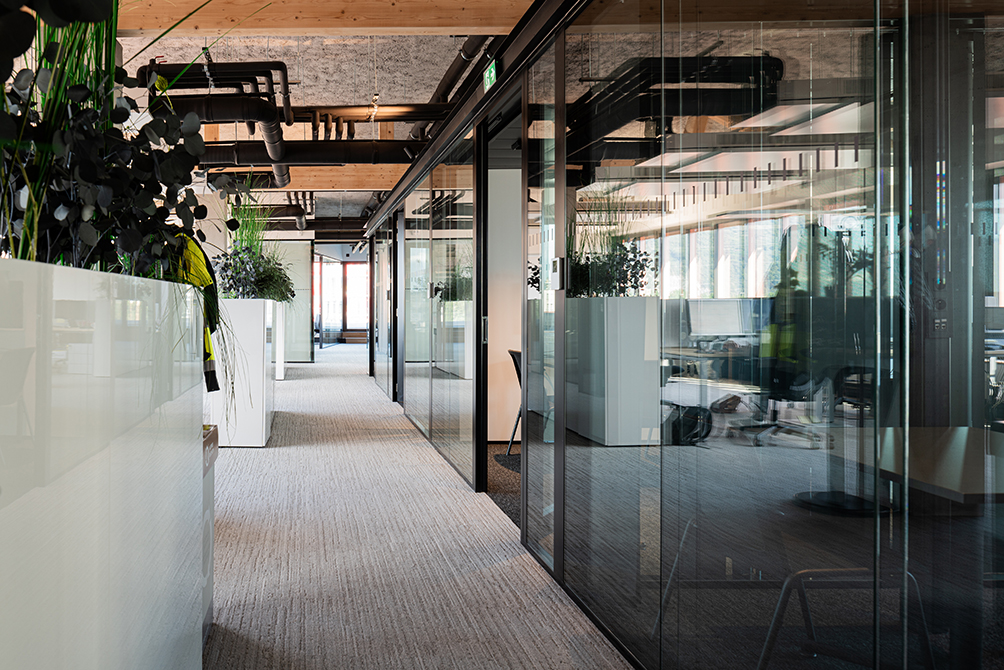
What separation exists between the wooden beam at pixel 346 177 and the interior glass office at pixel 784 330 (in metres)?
6.84

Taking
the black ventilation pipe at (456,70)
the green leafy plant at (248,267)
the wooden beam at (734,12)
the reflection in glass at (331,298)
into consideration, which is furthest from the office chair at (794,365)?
the reflection in glass at (331,298)

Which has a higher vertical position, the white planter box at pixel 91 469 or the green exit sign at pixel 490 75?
the green exit sign at pixel 490 75

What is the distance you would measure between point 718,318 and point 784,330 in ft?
1.02

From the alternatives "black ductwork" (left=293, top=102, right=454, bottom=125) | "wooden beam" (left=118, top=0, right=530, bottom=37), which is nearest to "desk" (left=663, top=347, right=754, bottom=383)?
"wooden beam" (left=118, top=0, right=530, bottom=37)

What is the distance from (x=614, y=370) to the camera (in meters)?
2.84

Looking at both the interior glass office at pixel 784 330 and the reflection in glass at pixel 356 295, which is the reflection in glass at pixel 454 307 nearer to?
the interior glass office at pixel 784 330

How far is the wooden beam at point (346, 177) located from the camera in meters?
9.87

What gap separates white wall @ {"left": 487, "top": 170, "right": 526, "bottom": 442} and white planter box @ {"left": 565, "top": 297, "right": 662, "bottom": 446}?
3.69m

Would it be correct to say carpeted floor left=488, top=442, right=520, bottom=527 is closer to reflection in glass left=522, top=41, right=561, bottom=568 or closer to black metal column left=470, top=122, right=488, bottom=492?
black metal column left=470, top=122, right=488, bottom=492

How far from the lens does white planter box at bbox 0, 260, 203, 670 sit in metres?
1.00

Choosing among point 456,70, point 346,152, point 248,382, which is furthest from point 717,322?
point 346,152

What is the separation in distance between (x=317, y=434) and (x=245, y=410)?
0.91m

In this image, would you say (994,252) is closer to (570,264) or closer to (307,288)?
(570,264)

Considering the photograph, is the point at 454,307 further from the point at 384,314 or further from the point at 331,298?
the point at 331,298
